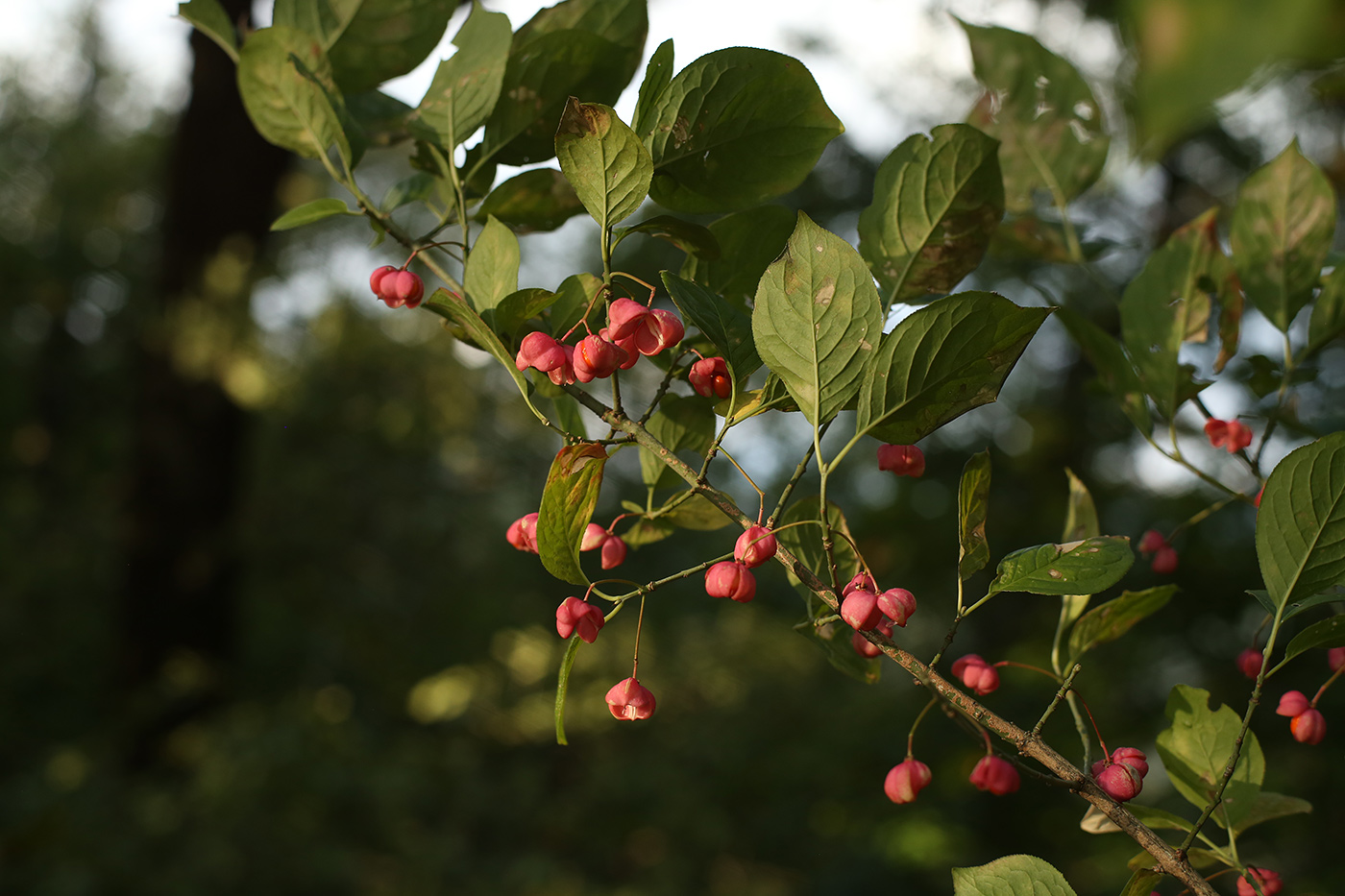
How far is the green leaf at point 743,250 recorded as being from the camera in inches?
15.6

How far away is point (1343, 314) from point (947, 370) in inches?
12.6

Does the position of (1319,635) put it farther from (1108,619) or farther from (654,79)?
(654,79)

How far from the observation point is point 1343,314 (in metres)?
0.47

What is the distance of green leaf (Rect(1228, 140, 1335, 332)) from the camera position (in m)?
0.47

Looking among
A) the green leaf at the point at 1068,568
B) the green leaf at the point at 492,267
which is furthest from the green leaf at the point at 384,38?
the green leaf at the point at 1068,568

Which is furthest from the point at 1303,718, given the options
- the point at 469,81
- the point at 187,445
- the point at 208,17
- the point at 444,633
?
the point at 444,633

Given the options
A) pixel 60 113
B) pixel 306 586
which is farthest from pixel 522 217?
pixel 60 113

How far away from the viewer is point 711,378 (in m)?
0.36

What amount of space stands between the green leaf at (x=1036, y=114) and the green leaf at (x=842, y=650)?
1.04ft

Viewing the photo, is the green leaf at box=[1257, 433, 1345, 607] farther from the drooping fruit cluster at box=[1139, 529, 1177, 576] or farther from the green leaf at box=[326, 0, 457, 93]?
the green leaf at box=[326, 0, 457, 93]

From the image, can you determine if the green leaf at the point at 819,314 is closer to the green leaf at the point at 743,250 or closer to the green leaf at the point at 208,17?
the green leaf at the point at 743,250

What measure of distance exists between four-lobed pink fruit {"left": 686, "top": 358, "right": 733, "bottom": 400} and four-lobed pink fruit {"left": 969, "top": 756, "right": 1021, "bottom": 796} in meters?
0.20

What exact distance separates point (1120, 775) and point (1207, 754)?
8cm

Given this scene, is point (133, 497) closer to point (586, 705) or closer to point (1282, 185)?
point (586, 705)
